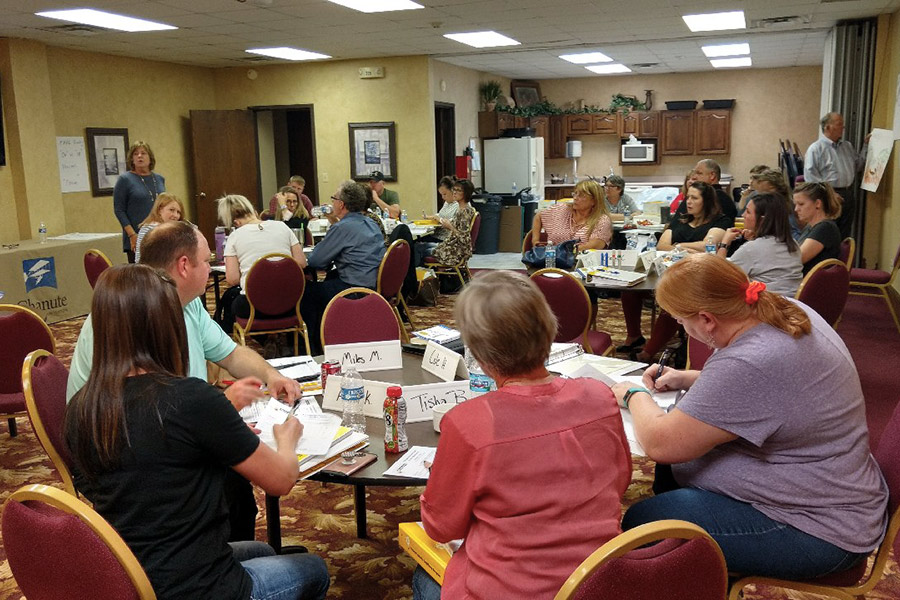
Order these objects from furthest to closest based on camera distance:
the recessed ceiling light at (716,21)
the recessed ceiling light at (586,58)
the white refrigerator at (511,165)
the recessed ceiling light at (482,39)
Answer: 1. the white refrigerator at (511,165)
2. the recessed ceiling light at (586,58)
3. the recessed ceiling light at (482,39)
4. the recessed ceiling light at (716,21)

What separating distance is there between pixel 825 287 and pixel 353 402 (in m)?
2.89

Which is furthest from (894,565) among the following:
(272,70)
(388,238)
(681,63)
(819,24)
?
(681,63)

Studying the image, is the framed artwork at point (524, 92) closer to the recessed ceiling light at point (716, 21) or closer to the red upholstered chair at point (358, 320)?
the recessed ceiling light at point (716, 21)

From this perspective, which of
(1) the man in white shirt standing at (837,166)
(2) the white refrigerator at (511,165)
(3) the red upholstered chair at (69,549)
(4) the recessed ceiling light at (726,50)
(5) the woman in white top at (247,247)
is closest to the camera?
(3) the red upholstered chair at (69,549)

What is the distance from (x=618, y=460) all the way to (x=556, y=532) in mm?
209

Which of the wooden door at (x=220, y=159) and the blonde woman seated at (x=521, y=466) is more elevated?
the wooden door at (x=220, y=159)

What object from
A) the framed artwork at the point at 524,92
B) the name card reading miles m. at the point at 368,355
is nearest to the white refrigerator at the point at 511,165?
the framed artwork at the point at 524,92

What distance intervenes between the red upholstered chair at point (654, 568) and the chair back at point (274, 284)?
159 inches

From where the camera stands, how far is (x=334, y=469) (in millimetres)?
2076

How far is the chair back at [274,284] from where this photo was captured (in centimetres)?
505

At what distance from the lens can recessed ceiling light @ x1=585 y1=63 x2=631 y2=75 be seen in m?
12.7

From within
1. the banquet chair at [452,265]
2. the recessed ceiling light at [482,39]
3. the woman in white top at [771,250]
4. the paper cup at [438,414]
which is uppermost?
the recessed ceiling light at [482,39]

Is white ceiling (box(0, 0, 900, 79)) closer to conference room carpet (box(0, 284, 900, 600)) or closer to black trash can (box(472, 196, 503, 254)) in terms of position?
black trash can (box(472, 196, 503, 254))

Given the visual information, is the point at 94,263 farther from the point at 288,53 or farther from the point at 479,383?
the point at 288,53
